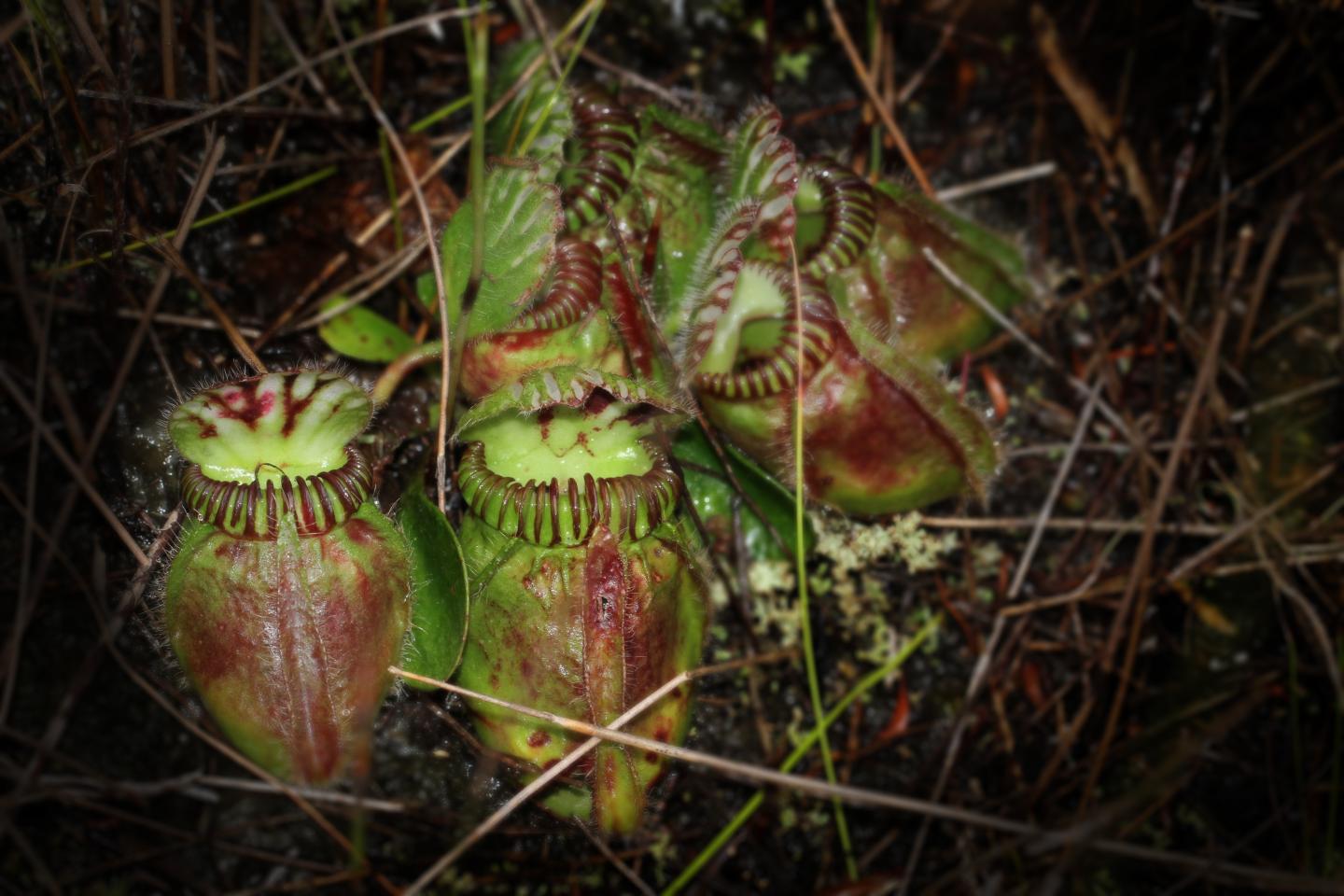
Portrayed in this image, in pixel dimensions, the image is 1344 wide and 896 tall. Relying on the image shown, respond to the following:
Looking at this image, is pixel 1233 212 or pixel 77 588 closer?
pixel 77 588

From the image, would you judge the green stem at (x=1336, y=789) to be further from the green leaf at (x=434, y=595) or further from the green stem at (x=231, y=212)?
the green stem at (x=231, y=212)

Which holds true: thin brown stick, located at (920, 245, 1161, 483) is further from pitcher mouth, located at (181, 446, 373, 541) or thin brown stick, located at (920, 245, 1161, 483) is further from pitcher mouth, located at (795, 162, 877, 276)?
pitcher mouth, located at (181, 446, 373, 541)

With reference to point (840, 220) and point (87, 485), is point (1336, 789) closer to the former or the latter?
point (840, 220)

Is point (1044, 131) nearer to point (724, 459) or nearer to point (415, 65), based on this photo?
point (724, 459)

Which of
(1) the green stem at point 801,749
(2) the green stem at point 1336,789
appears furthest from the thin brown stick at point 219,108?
(2) the green stem at point 1336,789

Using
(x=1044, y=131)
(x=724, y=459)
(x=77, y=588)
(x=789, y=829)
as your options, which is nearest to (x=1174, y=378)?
(x=1044, y=131)

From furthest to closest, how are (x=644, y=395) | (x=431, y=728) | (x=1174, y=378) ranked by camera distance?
(x=1174, y=378) < (x=431, y=728) < (x=644, y=395)
